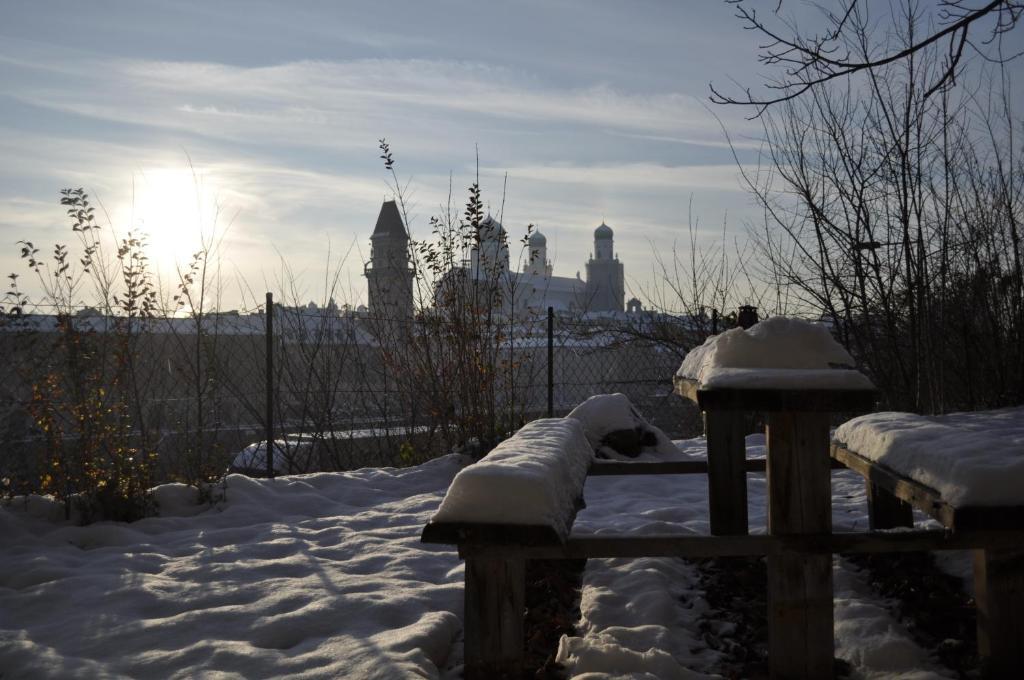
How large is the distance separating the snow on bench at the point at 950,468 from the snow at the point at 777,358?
0.30 m

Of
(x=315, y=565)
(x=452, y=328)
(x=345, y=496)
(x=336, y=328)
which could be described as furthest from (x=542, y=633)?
(x=336, y=328)

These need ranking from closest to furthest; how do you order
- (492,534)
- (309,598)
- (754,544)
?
1. (492,534)
2. (754,544)
3. (309,598)

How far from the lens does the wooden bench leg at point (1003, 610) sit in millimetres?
2191

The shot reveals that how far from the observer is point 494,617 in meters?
2.17

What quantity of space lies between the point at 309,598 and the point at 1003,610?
229cm

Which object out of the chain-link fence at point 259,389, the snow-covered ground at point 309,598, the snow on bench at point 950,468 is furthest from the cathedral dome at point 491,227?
the snow on bench at point 950,468

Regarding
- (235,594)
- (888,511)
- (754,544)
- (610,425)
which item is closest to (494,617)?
(754,544)

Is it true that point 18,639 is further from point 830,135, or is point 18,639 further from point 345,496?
point 830,135

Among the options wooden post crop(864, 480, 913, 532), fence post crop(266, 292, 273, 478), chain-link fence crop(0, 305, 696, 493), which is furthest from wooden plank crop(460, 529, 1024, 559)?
fence post crop(266, 292, 273, 478)

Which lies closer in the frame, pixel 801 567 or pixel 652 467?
pixel 801 567

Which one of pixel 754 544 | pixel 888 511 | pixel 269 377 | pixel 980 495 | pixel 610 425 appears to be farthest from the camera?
pixel 269 377

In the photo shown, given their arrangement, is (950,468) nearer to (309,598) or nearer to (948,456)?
(948,456)

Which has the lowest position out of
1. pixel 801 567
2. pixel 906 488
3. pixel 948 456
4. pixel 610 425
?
pixel 801 567

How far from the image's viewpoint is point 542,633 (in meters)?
2.84
